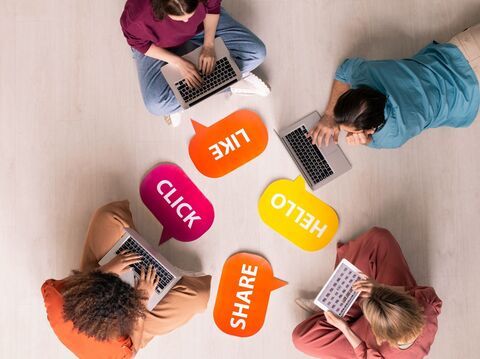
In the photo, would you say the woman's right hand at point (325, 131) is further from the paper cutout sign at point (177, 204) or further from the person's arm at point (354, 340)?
the person's arm at point (354, 340)

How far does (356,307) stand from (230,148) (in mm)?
680

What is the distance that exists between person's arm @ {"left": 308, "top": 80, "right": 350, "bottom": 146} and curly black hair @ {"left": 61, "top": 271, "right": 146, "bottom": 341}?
78 cm

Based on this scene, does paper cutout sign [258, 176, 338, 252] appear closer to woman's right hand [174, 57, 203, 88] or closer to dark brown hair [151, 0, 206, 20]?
woman's right hand [174, 57, 203, 88]

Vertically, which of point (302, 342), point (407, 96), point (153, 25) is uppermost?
point (153, 25)

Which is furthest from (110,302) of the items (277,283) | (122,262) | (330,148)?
(330,148)

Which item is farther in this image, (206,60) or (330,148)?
(330,148)

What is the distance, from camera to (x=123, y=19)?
1.37m

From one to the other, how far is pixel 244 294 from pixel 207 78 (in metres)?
0.74

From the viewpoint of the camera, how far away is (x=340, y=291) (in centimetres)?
151

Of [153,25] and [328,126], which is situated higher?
[153,25]

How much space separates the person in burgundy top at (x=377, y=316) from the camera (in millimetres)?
1294

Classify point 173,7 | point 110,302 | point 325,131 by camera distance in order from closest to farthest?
point 173,7
point 110,302
point 325,131

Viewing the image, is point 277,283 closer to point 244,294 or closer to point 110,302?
point 244,294

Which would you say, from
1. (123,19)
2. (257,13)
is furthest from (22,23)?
(257,13)
